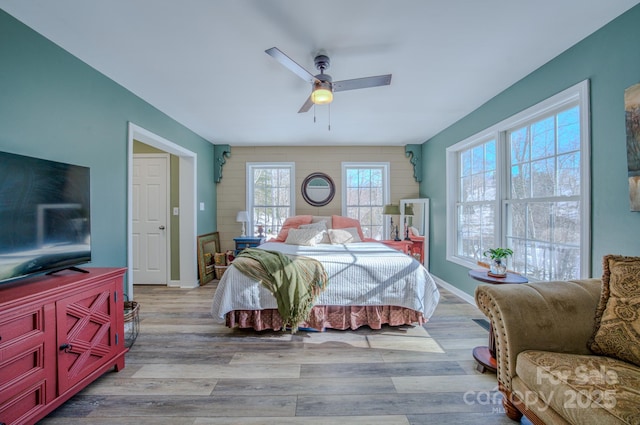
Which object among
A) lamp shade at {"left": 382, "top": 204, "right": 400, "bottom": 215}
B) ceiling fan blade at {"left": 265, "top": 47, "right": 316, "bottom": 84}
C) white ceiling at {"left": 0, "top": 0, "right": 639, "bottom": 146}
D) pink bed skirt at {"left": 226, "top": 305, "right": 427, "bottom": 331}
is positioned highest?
white ceiling at {"left": 0, "top": 0, "right": 639, "bottom": 146}

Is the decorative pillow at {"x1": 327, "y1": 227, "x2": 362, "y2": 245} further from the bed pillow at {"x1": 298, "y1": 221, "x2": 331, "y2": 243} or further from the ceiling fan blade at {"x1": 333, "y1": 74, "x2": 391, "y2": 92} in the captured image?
the ceiling fan blade at {"x1": 333, "y1": 74, "x2": 391, "y2": 92}

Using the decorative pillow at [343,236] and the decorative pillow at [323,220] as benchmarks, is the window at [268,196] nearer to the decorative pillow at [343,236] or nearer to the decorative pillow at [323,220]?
the decorative pillow at [323,220]

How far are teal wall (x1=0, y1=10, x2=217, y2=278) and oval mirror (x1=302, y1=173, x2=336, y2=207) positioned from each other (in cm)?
261

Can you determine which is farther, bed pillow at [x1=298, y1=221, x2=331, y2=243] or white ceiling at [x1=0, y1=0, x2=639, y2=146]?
bed pillow at [x1=298, y1=221, x2=331, y2=243]

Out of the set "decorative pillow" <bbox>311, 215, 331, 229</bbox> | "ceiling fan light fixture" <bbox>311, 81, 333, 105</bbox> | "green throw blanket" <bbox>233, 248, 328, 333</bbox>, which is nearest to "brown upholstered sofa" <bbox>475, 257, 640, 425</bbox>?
"green throw blanket" <bbox>233, 248, 328, 333</bbox>

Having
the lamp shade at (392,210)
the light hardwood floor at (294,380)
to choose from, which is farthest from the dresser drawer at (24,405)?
the lamp shade at (392,210)

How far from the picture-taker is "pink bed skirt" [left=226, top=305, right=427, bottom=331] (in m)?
2.59

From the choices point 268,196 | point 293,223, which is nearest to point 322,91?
point 293,223

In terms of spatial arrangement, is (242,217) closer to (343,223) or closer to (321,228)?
(321,228)

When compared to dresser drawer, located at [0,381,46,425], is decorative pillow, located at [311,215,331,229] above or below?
above

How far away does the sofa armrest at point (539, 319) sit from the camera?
1404 mm

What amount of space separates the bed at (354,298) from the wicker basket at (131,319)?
27.3 inches

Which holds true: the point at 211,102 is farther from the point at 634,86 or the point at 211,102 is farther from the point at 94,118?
the point at 634,86

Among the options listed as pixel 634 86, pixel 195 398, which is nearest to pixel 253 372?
pixel 195 398
